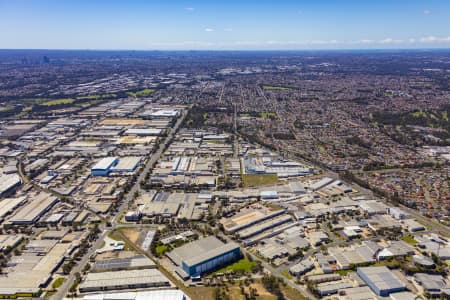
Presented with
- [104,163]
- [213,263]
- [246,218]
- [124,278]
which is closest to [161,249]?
[124,278]

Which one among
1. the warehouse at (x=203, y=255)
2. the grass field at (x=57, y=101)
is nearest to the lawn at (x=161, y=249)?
the warehouse at (x=203, y=255)

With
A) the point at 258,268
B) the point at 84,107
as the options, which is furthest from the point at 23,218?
the point at 84,107

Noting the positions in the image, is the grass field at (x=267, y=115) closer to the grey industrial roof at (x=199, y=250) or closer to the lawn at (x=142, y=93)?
the lawn at (x=142, y=93)

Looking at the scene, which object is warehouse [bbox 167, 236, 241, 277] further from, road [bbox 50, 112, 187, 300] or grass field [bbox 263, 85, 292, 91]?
grass field [bbox 263, 85, 292, 91]

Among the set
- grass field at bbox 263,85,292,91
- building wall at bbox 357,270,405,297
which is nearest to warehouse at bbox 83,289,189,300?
building wall at bbox 357,270,405,297

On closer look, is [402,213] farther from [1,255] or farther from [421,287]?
[1,255]
